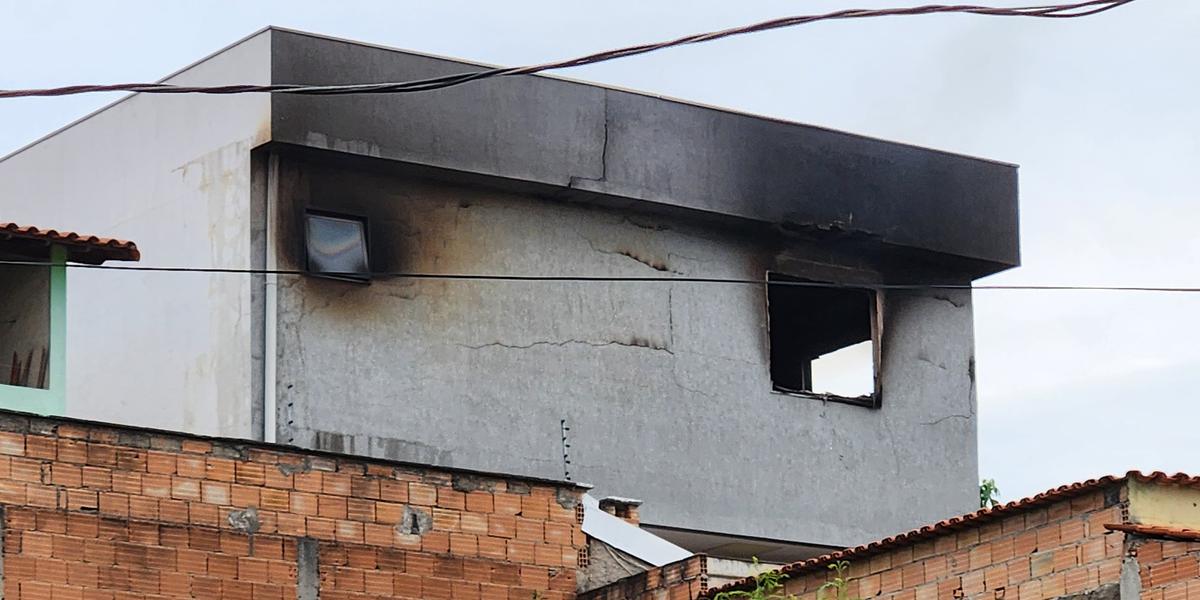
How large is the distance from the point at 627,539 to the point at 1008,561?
15.5 ft

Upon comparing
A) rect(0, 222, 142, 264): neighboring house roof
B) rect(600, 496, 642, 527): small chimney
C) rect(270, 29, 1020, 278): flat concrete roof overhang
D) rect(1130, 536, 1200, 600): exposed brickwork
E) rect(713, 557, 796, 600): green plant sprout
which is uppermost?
rect(270, 29, 1020, 278): flat concrete roof overhang

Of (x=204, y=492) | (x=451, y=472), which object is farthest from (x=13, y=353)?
(x=451, y=472)

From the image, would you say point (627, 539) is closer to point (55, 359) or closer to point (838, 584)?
point (838, 584)

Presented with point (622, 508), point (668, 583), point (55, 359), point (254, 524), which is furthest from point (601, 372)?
point (55, 359)

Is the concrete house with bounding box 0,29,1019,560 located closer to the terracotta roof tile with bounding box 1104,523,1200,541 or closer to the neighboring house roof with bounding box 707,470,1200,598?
the neighboring house roof with bounding box 707,470,1200,598

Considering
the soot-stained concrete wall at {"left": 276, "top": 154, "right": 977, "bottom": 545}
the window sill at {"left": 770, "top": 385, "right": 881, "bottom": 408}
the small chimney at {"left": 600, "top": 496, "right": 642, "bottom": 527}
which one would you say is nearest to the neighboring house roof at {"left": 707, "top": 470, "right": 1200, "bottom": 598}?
the small chimney at {"left": 600, "top": 496, "right": 642, "bottom": 527}

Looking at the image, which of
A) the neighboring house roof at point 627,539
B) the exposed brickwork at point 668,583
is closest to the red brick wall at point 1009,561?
the exposed brickwork at point 668,583

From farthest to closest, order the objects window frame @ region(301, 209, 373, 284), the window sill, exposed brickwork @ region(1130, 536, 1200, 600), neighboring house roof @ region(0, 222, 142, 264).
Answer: the window sill
window frame @ region(301, 209, 373, 284)
neighboring house roof @ region(0, 222, 142, 264)
exposed brickwork @ region(1130, 536, 1200, 600)

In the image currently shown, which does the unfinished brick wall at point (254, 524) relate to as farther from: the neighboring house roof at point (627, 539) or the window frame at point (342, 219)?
the window frame at point (342, 219)

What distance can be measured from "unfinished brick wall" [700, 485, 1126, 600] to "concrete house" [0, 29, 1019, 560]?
6868mm

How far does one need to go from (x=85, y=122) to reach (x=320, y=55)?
3.49 meters

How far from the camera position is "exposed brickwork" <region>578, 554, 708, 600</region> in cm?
1695

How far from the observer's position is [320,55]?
2136cm

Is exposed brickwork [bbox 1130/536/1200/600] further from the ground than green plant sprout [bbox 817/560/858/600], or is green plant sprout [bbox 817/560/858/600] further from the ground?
green plant sprout [bbox 817/560/858/600]
